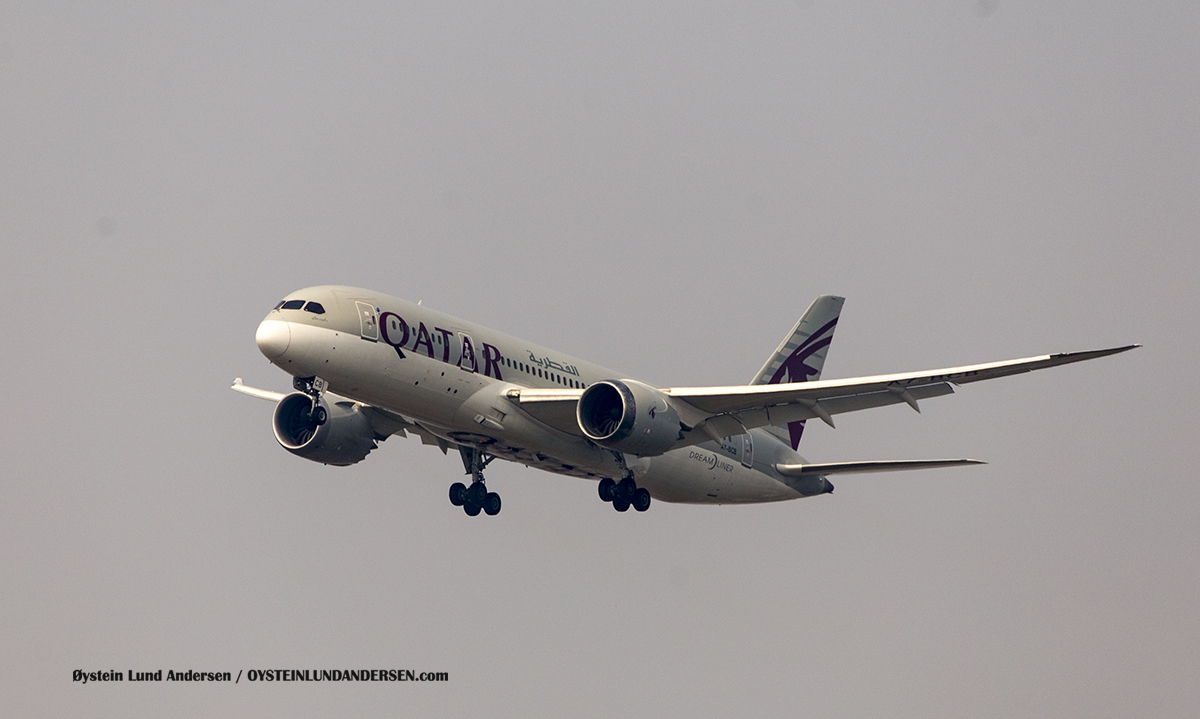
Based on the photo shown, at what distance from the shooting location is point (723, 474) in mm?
43094

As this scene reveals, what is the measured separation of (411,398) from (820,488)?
16.8 meters

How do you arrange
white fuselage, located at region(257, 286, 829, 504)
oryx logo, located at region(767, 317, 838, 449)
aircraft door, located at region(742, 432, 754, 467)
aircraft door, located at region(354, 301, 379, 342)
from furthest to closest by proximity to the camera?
oryx logo, located at region(767, 317, 838, 449), aircraft door, located at region(742, 432, 754, 467), aircraft door, located at region(354, 301, 379, 342), white fuselage, located at region(257, 286, 829, 504)

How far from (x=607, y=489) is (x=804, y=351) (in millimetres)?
12910

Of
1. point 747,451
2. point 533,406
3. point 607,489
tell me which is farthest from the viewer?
point 747,451

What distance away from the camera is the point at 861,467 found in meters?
41.0

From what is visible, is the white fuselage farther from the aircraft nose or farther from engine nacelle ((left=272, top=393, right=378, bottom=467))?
engine nacelle ((left=272, top=393, right=378, bottom=467))

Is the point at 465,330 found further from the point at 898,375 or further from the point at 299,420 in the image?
the point at 898,375

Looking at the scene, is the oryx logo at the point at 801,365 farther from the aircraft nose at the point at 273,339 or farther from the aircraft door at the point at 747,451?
the aircraft nose at the point at 273,339

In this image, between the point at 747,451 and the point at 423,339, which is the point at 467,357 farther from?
the point at 747,451

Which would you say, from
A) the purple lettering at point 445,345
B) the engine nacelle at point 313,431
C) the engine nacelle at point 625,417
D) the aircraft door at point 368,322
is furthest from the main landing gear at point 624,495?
the aircraft door at point 368,322

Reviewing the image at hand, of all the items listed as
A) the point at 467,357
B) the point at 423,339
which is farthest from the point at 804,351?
the point at 423,339

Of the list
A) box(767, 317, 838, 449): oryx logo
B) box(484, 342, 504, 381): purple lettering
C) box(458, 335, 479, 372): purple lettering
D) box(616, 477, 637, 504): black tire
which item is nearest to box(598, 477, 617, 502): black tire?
box(616, 477, 637, 504): black tire

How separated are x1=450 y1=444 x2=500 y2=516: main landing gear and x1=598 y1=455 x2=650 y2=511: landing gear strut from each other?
4.06 m

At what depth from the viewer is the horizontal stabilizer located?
127 feet
